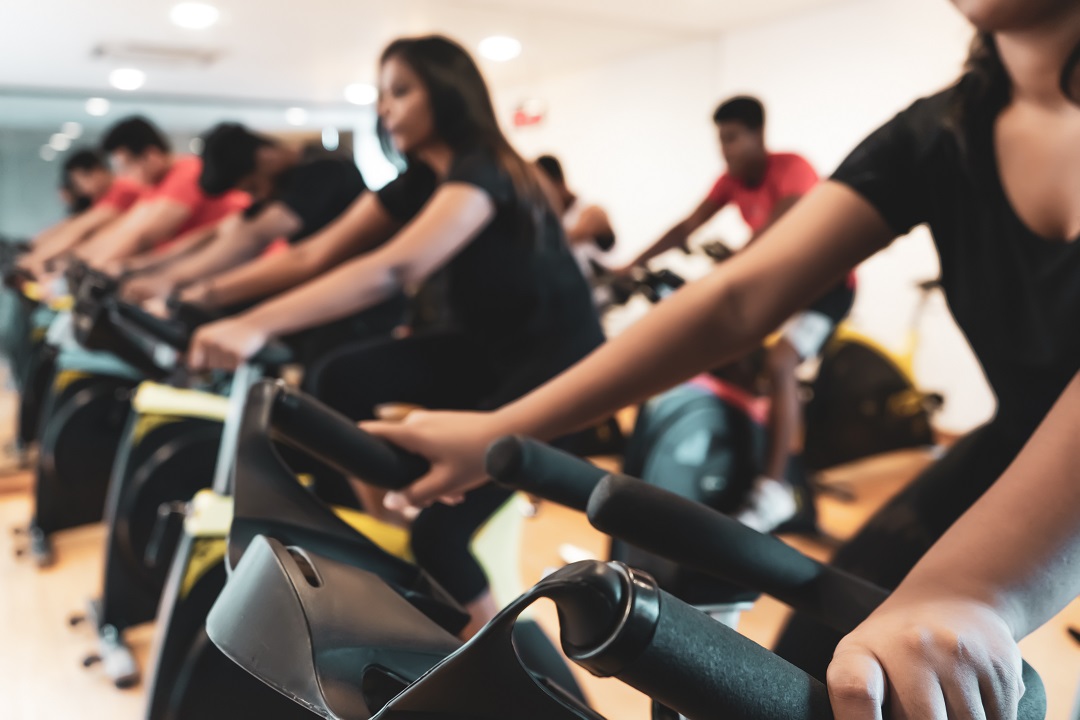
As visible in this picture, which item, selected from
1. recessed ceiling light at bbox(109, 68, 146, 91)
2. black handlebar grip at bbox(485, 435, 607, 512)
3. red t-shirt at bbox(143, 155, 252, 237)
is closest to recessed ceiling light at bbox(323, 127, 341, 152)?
red t-shirt at bbox(143, 155, 252, 237)

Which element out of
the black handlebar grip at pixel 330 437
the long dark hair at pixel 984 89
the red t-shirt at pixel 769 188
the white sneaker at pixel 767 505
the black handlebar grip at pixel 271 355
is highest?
Result: the long dark hair at pixel 984 89

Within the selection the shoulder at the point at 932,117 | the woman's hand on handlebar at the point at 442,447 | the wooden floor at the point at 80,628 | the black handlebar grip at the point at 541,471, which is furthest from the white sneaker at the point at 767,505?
the black handlebar grip at the point at 541,471

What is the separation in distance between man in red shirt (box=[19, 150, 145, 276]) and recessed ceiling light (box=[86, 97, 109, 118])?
18cm

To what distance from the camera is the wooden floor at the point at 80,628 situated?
181 cm

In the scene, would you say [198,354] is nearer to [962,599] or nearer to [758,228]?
[962,599]

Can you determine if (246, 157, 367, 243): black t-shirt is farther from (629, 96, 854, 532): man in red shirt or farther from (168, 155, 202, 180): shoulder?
(168, 155, 202, 180): shoulder

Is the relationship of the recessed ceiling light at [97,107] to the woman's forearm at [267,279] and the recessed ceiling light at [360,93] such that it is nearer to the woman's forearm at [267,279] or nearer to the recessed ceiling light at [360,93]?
the recessed ceiling light at [360,93]

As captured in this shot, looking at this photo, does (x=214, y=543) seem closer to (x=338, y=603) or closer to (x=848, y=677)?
(x=338, y=603)

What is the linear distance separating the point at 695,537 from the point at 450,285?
1.35 meters

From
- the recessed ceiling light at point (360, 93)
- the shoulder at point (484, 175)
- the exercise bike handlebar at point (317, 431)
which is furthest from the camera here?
the recessed ceiling light at point (360, 93)

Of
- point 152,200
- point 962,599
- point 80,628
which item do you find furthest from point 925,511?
point 152,200

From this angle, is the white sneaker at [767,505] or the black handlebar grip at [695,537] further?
the white sneaker at [767,505]

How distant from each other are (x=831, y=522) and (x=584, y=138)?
8.66 ft

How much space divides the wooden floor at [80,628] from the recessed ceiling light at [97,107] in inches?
70.0
